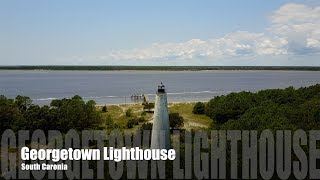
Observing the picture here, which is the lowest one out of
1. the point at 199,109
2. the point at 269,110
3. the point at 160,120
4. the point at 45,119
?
the point at 199,109

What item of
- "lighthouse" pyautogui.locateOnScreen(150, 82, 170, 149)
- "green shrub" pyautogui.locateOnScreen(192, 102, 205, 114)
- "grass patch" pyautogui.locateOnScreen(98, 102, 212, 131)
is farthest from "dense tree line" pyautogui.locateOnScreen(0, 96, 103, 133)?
"lighthouse" pyautogui.locateOnScreen(150, 82, 170, 149)

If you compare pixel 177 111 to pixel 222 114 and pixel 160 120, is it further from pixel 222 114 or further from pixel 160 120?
pixel 160 120

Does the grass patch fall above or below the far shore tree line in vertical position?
below

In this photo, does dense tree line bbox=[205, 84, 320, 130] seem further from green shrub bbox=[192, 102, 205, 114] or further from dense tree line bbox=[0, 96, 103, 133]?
dense tree line bbox=[0, 96, 103, 133]

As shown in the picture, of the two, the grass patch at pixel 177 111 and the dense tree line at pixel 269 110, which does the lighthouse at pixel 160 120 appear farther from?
the grass patch at pixel 177 111

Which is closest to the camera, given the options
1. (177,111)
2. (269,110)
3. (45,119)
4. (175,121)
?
(269,110)

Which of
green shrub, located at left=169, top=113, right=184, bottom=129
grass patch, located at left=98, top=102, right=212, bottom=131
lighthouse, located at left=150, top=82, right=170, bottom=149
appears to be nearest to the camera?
lighthouse, located at left=150, top=82, right=170, bottom=149

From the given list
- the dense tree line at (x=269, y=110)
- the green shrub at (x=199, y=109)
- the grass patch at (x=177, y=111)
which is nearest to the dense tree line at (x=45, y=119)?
the grass patch at (x=177, y=111)

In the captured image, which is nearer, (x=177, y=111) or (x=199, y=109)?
(x=199, y=109)

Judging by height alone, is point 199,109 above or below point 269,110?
below

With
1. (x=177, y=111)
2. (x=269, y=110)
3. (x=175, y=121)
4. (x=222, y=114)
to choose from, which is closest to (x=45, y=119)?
(x=175, y=121)
